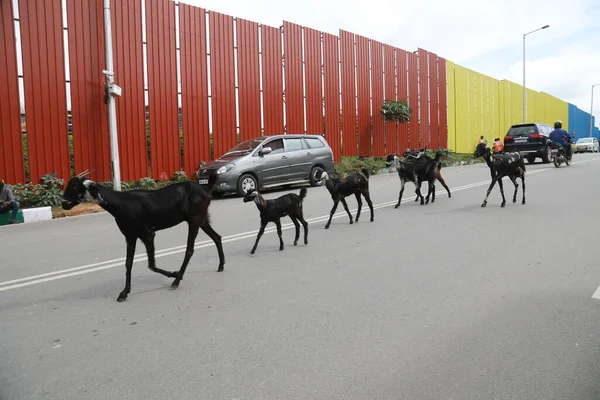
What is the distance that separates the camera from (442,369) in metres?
2.95

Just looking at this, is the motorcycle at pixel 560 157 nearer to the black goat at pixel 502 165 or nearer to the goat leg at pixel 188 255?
the black goat at pixel 502 165

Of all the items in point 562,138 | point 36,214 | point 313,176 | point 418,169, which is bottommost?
point 36,214

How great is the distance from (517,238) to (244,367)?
4.98 metres

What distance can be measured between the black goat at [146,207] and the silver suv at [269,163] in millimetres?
7952

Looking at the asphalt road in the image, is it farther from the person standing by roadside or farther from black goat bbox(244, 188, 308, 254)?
the person standing by roadside

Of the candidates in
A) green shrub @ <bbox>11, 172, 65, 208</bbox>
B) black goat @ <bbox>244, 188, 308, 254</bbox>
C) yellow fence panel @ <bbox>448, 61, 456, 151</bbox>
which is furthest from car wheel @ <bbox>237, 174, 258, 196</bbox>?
yellow fence panel @ <bbox>448, 61, 456, 151</bbox>

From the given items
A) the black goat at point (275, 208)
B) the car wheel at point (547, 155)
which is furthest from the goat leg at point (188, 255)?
the car wheel at point (547, 155)

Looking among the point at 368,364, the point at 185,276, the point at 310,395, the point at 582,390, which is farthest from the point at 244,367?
the point at 185,276

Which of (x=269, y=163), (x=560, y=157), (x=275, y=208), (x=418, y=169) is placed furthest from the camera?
(x=560, y=157)

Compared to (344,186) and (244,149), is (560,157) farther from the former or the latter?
(344,186)

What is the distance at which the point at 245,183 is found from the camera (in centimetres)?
1363

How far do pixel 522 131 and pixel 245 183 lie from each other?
49.4 ft

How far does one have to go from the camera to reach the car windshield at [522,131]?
22.1 meters

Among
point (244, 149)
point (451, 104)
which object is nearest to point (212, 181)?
point (244, 149)
